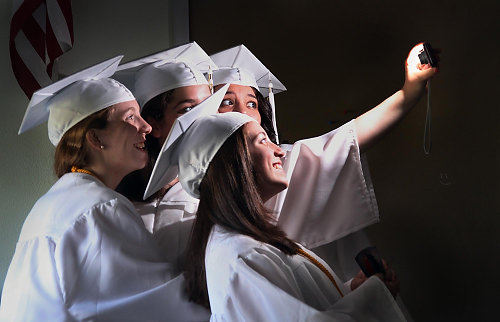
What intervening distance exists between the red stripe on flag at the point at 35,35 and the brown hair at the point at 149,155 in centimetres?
48

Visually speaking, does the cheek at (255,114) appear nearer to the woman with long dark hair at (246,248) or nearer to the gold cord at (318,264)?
the woman with long dark hair at (246,248)

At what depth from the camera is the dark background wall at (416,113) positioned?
5.18 feet

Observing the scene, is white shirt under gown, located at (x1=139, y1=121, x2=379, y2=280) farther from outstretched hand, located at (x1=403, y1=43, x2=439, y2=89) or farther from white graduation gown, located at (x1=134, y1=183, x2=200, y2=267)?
outstretched hand, located at (x1=403, y1=43, x2=439, y2=89)

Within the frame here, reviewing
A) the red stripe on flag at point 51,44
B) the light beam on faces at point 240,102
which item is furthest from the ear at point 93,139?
the red stripe on flag at point 51,44

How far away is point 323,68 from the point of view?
1.81 meters

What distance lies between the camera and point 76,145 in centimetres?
145

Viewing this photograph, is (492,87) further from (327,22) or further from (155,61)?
(155,61)

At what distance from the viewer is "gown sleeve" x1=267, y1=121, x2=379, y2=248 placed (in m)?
1.44

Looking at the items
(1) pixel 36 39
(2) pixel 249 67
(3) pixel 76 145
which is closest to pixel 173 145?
(3) pixel 76 145

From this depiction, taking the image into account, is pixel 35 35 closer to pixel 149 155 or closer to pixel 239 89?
pixel 149 155

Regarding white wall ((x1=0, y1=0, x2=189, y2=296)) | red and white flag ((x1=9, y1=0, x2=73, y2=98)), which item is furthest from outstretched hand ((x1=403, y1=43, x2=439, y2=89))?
red and white flag ((x1=9, y1=0, x2=73, y2=98))

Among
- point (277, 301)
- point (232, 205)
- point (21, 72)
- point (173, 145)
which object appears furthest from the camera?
point (21, 72)

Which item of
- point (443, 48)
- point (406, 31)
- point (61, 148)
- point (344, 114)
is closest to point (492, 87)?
point (443, 48)

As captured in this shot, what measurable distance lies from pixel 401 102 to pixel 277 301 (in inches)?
22.1
